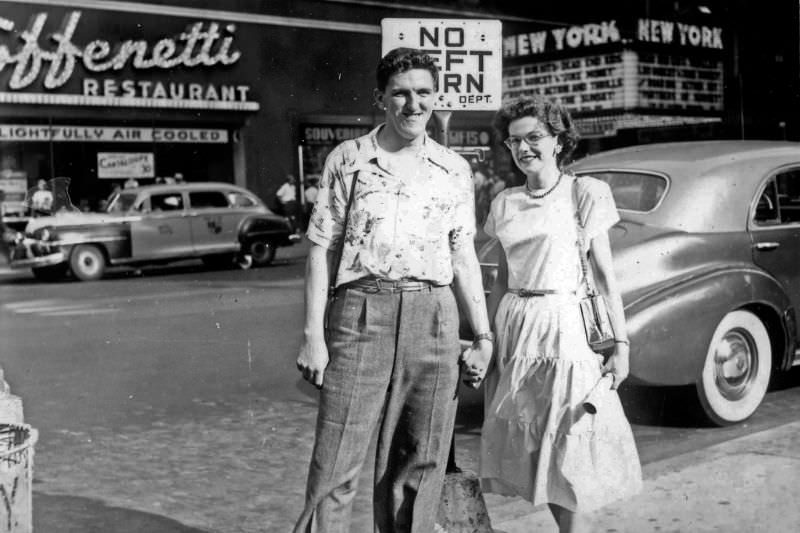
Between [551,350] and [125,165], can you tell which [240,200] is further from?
[551,350]

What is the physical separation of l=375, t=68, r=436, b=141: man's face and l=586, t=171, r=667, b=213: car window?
135 inches

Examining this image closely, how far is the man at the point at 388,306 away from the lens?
10.7 ft

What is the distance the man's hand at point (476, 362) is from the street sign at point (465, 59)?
142 centimetres

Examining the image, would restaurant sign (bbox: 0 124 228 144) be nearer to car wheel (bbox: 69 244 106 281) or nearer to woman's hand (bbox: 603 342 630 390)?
car wheel (bbox: 69 244 106 281)

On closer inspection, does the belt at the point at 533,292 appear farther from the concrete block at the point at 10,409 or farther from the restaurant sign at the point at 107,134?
the restaurant sign at the point at 107,134

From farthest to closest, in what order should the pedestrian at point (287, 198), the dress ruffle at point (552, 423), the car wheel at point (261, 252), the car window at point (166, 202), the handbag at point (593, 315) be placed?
the pedestrian at point (287, 198), the car wheel at point (261, 252), the car window at point (166, 202), the handbag at point (593, 315), the dress ruffle at point (552, 423)

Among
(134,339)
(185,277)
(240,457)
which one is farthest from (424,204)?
(185,277)

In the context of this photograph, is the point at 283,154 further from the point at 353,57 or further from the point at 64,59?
the point at 64,59

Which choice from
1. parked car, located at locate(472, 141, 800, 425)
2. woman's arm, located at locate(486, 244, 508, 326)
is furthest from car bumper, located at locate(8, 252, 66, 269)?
woman's arm, located at locate(486, 244, 508, 326)

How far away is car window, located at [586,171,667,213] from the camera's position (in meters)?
6.45

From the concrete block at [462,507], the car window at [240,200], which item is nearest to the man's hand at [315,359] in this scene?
the concrete block at [462,507]

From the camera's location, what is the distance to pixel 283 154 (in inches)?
1068

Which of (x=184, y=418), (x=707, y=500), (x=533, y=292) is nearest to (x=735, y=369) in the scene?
(x=707, y=500)

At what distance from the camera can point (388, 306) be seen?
10.7 ft
